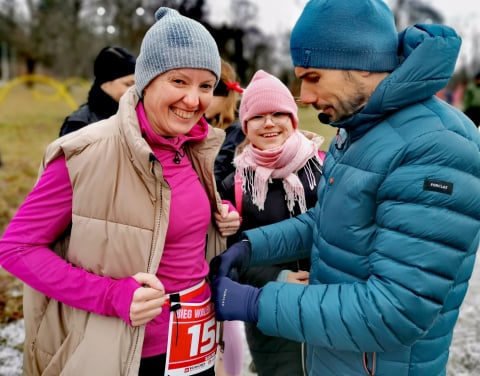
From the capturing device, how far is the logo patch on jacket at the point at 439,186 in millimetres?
1122

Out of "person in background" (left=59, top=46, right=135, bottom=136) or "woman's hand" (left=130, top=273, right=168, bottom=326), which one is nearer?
"woman's hand" (left=130, top=273, right=168, bottom=326)

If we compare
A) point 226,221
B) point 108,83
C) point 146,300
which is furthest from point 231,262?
point 108,83

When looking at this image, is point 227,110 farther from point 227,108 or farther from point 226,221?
point 226,221

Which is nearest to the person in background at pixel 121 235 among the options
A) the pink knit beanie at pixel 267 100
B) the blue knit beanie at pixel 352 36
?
the blue knit beanie at pixel 352 36

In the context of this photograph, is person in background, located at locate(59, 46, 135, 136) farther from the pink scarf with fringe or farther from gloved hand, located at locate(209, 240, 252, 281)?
gloved hand, located at locate(209, 240, 252, 281)

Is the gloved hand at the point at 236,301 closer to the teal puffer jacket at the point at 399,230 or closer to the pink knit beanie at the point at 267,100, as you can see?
the teal puffer jacket at the point at 399,230

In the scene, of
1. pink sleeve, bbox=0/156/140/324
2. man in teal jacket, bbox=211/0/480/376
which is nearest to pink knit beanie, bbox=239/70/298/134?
man in teal jacket, bbox=211/0/480/376

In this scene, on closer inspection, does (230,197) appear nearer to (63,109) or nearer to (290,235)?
(290,235)

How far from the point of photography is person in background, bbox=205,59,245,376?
2881 mm

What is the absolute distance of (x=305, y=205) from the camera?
7.60 feet

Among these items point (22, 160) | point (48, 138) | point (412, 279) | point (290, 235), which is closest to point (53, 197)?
point (290, 235)

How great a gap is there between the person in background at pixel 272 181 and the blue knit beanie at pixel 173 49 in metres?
0.94

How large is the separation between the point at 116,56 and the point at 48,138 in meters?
12.1

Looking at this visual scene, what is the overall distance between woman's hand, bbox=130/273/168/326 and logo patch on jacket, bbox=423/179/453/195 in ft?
2.73
